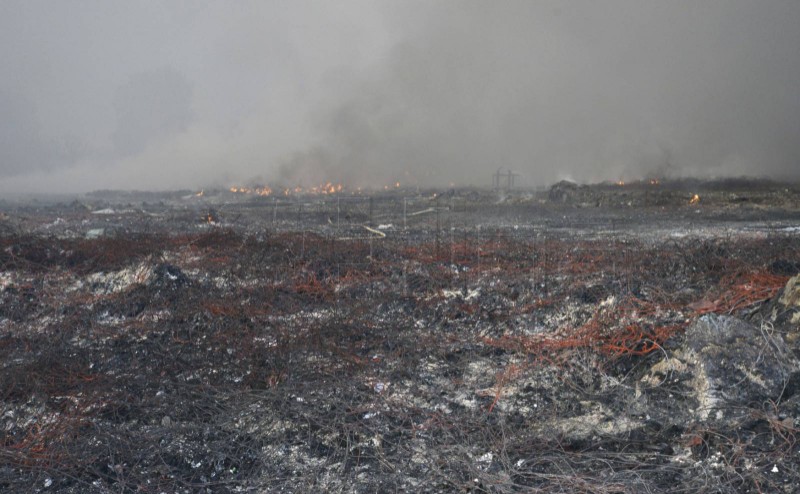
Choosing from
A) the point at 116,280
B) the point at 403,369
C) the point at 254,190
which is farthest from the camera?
the point at 254,190

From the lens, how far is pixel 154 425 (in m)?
5.78

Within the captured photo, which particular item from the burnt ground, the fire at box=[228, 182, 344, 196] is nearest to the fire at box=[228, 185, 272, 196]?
the fire at box=[228, 182, 344, 196]

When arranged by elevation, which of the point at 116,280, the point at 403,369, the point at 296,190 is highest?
the point at 296,190

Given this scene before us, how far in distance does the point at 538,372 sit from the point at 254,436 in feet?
11.0

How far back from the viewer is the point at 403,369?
7129mm

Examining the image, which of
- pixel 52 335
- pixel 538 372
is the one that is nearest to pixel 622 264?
pixel 538 372

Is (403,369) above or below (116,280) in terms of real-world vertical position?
below

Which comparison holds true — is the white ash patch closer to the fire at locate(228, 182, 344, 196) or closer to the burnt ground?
the burnt ground

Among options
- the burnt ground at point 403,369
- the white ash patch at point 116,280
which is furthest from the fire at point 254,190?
the white ash patch at point 116,280

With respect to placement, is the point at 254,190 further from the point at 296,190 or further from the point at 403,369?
the point at 403,369

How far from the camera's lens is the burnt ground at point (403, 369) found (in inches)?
191

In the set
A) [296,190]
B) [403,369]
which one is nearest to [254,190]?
[296,190]

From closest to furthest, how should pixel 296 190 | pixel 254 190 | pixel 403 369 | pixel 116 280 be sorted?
pixel 403 369, pixel 116 280, pixel 296 190, pixel 254 190

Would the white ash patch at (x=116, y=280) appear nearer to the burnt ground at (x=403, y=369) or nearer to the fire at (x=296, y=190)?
the burnt ground at (x=403, y=369)
